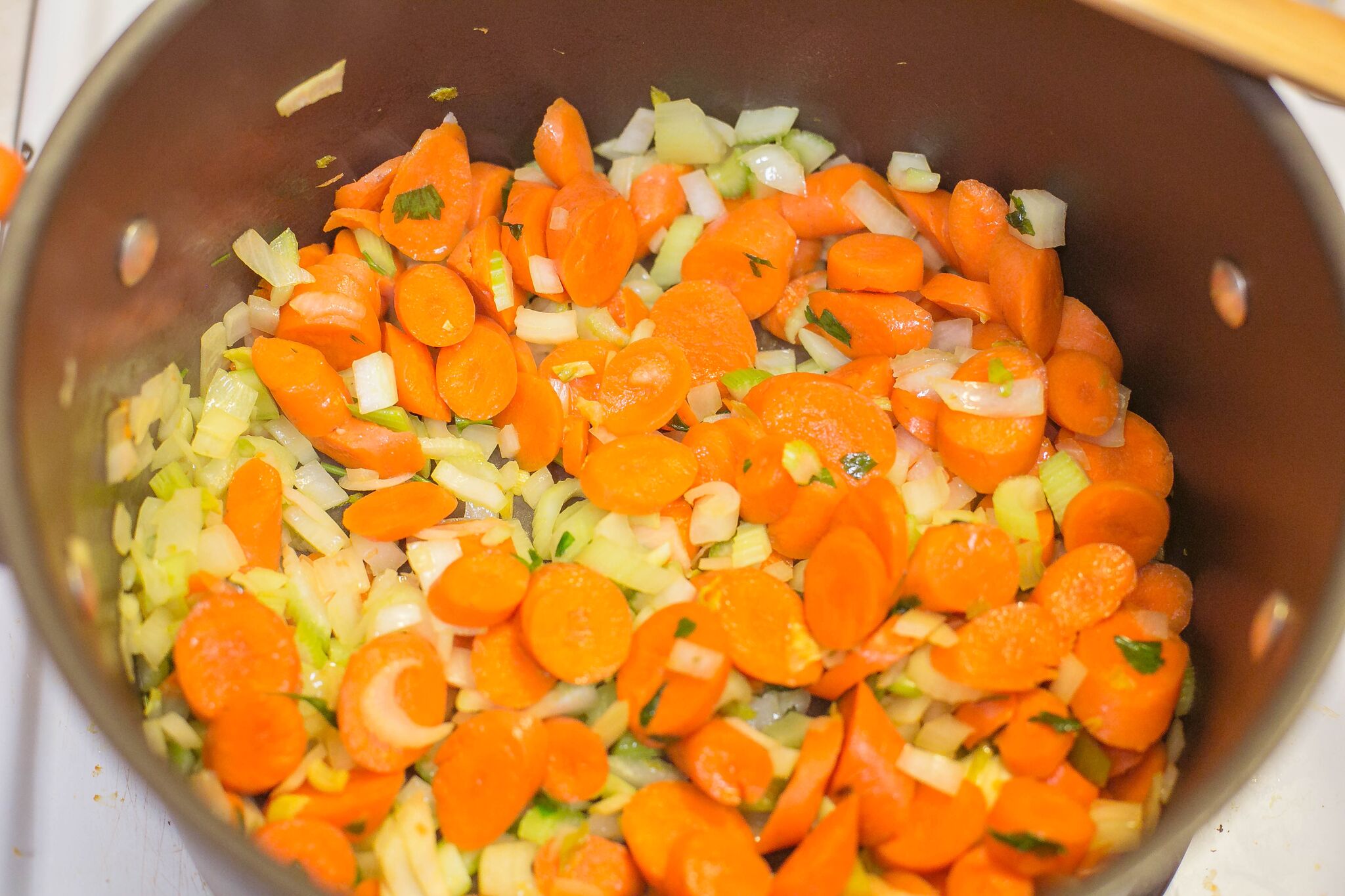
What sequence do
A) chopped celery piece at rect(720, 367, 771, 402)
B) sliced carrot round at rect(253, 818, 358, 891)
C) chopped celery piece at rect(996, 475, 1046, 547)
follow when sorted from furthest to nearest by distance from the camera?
chopped celery piece at rect(720, 367, 771, 402) < chopped celery piece at rect(996, 475, 1046, 547) < sliced carrot round at rect(253, 818, 358, 891)

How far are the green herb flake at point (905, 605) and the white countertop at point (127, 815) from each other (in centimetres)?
71

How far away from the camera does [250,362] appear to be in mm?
A: 2195

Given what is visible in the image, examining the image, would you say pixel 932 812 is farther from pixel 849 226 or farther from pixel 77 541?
pixel 77 541

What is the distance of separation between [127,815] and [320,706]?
1.49 feet

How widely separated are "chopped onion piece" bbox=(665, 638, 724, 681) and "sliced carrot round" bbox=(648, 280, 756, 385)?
70 centimetres

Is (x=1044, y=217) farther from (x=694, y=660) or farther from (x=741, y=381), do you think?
(x=694, y=660)

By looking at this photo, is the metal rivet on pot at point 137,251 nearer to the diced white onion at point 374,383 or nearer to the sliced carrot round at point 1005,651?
the diced white onion at point 374,383

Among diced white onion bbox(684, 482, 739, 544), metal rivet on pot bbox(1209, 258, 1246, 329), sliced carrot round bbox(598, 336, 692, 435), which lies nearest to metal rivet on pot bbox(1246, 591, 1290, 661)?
metal rivet on pot bbox(1209, 258, 1246, 329)

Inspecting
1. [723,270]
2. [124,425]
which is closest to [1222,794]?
[723,270]

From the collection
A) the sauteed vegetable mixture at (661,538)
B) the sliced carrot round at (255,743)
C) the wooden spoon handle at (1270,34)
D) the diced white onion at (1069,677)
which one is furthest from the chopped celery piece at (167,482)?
the wooden spoon handle at (1270,34)

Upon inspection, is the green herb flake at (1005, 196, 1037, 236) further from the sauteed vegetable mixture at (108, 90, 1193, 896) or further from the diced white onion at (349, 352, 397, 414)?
the diced white onion at (349, 352, 397, 414)

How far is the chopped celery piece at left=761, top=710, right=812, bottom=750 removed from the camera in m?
1.93

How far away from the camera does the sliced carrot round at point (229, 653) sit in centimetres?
181

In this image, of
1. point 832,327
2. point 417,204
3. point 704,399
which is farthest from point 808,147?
point 417,204
